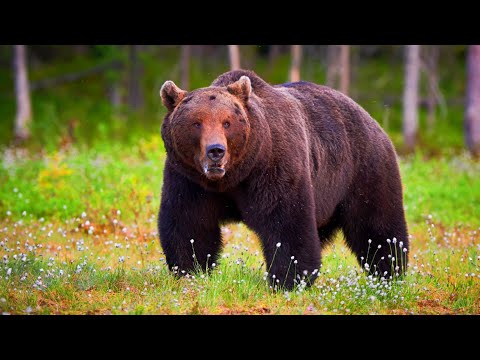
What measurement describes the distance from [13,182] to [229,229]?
156 inches

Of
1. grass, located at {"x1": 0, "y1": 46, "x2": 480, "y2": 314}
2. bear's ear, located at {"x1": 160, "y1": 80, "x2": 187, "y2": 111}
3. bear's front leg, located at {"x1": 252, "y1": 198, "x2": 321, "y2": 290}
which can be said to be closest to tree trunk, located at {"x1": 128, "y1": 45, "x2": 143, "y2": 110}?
grass, located at {"x1": 0, "y1": 46, "x2": 480, "y2": 314}

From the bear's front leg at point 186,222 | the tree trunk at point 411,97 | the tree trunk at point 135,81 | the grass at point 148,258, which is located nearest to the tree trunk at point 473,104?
the tree trunk at point 411,97

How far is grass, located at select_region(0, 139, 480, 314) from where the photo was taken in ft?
19.8

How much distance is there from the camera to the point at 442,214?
37.3 ft

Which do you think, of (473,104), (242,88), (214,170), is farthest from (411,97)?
(214,170)

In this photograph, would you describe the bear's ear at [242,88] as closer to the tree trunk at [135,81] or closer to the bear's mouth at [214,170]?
the bear's mouth at [214,170]

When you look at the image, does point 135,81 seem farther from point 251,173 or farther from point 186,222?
point 251,173

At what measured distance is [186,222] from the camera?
6.49 meters

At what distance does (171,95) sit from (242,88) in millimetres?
644

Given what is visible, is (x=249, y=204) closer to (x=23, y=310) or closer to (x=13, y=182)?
(x=23, y=310)

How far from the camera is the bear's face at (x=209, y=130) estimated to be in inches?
230

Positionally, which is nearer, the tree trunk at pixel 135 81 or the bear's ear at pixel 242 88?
the bear's ear at pixel 242 88

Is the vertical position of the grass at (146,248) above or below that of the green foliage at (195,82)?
below
